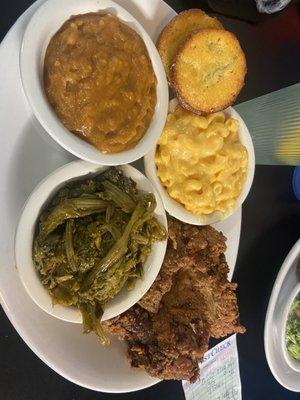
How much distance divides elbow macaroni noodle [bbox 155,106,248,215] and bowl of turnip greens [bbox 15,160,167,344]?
151 mm

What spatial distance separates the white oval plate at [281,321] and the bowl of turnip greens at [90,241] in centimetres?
77

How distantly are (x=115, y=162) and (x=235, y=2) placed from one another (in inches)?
41.9

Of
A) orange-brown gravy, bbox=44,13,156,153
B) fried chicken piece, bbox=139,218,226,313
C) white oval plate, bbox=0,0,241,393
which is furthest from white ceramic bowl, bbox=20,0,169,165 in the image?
fried chicken piece, bbox=139,218,226,313

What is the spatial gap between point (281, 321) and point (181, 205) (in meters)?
0.85

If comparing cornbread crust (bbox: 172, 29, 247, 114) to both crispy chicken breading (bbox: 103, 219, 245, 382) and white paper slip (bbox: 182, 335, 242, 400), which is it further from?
white paper slip (bbox: 182, 335, 242, 400)

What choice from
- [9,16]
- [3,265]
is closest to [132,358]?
[3,265]

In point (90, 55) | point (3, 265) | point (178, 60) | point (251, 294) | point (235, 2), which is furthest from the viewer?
point (251, 294)

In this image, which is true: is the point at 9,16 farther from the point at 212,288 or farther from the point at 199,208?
the point at 212,288

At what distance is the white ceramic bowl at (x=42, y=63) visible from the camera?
168 cm

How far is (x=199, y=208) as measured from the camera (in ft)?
6.89

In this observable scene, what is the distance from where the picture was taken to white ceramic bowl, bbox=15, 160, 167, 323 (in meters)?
1.78

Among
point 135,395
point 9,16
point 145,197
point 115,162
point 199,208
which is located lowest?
point 135,395

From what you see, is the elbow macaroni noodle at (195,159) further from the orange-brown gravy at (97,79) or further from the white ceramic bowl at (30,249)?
the orange-brown gravy at (97,79)

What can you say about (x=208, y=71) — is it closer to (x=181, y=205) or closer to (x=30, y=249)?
(x=181, y=205)
